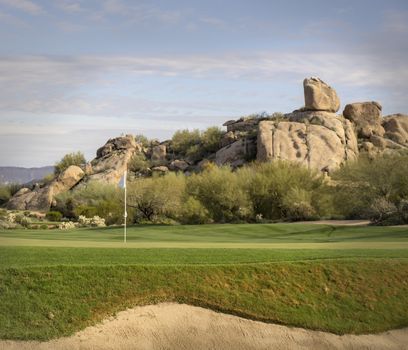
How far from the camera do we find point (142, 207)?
5616 cm

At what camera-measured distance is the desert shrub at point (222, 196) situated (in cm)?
5291

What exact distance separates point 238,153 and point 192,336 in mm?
63936

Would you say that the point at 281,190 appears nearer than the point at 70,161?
Yes

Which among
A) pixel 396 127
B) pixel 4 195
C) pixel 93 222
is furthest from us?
pixel 4 195

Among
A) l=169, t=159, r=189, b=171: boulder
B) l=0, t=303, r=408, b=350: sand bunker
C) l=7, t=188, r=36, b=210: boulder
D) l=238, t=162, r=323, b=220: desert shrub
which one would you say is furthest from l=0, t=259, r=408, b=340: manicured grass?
l=169, t=159, r=189, b=171: boulder

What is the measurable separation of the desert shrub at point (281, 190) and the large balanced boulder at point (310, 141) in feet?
53.1

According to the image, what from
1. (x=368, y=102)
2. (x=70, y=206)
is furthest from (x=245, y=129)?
(x=70, y=206)

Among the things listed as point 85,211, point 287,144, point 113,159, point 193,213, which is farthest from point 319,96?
point 193,213

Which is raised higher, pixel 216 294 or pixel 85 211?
pixel 85 211

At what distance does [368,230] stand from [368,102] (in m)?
54.2

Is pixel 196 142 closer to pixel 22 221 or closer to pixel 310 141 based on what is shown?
pixel 310 141

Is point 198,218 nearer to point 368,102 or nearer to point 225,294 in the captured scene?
point 225,294

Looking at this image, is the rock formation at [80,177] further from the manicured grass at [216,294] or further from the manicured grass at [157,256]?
the manicured grass at [216,294]

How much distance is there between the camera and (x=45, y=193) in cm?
8306
